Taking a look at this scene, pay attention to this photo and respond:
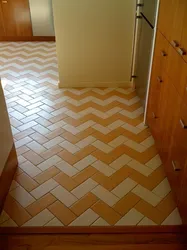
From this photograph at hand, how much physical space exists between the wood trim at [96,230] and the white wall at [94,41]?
1.87 metres

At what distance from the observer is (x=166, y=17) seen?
1.76 meters

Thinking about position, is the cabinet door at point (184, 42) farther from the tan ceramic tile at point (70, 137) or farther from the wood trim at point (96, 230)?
the tan ceramic tile at point (70, 137)

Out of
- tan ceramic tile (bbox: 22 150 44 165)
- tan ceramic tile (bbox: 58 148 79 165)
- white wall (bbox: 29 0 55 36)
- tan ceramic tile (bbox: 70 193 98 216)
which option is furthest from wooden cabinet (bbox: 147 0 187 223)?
white wall (bbox: 29 0 55 36)

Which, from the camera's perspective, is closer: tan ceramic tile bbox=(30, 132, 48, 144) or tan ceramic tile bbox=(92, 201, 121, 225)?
tan ceramic tile bbox=(92, 201, 121, 225)

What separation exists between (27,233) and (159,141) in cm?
110

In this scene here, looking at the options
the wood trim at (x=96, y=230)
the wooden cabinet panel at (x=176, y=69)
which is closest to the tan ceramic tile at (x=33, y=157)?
the wood trim at (x=96, y=230)

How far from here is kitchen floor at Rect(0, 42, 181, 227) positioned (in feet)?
5.37

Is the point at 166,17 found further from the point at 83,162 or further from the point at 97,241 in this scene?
the point at 97,241

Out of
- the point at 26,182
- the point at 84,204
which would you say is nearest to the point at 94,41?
the point at 26,182

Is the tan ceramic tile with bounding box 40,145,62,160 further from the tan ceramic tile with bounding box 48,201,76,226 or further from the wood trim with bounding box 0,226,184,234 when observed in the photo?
the wood trim with bounding box 0,226,184,234

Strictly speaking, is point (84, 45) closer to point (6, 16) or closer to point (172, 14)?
point (172, 14)

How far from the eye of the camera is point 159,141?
1.99 m

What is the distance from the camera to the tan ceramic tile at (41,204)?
165 centimetres

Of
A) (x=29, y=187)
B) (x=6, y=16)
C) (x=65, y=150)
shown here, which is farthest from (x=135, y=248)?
(x=6, y=16)
